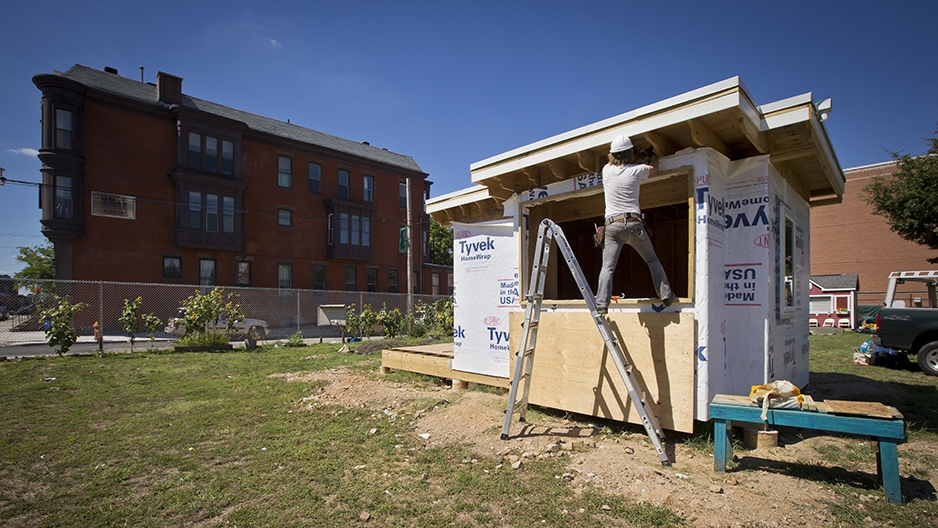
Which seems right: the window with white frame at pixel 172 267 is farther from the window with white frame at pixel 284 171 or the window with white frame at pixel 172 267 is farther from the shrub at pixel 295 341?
the shrub at pixel 295 341

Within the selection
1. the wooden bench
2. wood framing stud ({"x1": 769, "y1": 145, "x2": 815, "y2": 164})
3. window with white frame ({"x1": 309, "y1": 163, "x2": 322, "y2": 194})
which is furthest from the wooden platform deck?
window with white frame ({"x1": 309, "y1": 163, "x2": 322, "y2": 194})

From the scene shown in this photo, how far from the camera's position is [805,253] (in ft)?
25.1

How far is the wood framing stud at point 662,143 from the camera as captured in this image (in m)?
4.97

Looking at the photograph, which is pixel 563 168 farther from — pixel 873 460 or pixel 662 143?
pixel 873 460

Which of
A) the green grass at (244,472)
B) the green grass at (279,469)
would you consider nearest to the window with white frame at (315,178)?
the green grass at (279,469)

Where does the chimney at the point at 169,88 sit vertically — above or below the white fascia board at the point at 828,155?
above

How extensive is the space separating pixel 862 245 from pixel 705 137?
37897 millimetres

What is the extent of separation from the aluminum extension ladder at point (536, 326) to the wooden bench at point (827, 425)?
0.57 meters

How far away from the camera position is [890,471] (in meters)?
3.50

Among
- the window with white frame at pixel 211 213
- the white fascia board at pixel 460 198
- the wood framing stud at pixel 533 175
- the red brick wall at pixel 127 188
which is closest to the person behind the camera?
the wood framing stud at pixel 533 175

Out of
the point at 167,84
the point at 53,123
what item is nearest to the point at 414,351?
the point at 53,123

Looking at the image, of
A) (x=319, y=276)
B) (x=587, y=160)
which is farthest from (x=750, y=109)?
(x=319, y=276)

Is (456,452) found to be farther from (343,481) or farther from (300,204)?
(300,204)

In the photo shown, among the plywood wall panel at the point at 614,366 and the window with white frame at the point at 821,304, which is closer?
the plywood wall panel at the point at 614,366
